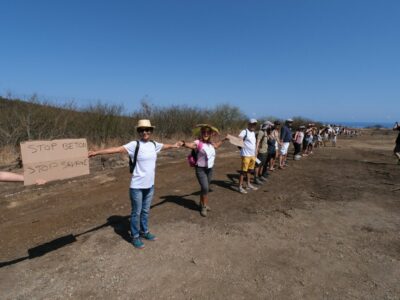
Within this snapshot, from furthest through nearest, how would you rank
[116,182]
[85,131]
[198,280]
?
[85,131], [116,182], [198,280]

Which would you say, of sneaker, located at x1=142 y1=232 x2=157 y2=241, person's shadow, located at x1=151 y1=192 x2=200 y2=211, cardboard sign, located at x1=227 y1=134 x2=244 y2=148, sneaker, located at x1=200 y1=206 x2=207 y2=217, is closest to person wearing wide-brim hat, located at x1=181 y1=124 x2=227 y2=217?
sneaker, located at x1=200 y1=206 x2=207 y2=217

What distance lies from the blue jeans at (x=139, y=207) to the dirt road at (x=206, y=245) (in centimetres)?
35

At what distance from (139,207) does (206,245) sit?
4.08 ft

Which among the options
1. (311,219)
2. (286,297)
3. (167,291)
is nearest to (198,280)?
(167,291)

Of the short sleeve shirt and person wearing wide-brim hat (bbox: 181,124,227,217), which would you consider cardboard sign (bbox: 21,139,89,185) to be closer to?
person wearing wide-brim hat (bbox: 181,124,227,217)

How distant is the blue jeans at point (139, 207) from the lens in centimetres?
419

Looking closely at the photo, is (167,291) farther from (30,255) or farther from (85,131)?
(85,131)

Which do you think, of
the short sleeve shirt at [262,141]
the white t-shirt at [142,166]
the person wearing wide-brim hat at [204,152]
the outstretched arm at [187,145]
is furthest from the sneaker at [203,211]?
the short sleeve shirt at [262,141]

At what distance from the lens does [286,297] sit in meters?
3.23

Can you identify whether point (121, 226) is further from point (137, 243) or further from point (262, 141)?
point (262, 141)

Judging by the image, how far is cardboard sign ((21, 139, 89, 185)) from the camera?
3377mm

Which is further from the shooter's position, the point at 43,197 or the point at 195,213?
the point at 43,197

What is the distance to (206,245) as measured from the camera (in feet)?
14.6

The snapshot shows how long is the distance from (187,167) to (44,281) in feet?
27.2
